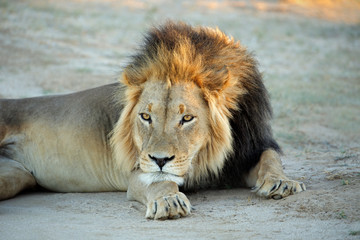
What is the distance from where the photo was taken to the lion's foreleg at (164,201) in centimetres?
344

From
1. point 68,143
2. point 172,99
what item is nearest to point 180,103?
point 172,99

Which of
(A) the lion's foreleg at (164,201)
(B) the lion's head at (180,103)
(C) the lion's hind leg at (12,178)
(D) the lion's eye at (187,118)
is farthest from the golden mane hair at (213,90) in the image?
(C) the lion's hind leg at (12,178)

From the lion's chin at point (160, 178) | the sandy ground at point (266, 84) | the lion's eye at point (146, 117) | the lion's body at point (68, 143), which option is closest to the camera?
the sandy ground at point (266, 84)

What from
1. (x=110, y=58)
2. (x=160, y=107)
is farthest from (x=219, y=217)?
(x=110, y=58)

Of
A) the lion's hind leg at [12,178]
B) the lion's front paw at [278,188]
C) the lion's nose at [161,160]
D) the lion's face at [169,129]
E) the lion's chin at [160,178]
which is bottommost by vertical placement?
the lion's hind leg at [12,178]

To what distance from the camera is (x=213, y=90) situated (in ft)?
12.4

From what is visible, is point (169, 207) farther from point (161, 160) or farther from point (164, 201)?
point (161, 160)

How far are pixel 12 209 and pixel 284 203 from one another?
6.20 feet

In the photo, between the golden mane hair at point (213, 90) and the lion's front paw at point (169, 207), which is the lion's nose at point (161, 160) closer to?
the lion's front paw at point (169, 207)

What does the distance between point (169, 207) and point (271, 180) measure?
32.0 inches

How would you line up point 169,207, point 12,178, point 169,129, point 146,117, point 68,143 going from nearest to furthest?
point 169,207 → point 169,129 → point 146,117 → point 12,178 → point 68,143

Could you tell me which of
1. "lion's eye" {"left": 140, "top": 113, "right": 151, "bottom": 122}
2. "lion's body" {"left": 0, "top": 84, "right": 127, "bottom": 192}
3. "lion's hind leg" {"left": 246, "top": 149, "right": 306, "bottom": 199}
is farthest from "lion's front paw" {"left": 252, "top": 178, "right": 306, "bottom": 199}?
"lion's body" {"left": 0, "top": 84, "right": 127, "bottom": 192}

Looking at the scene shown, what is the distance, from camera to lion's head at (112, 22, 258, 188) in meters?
3.58

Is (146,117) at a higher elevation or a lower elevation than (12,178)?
higher
